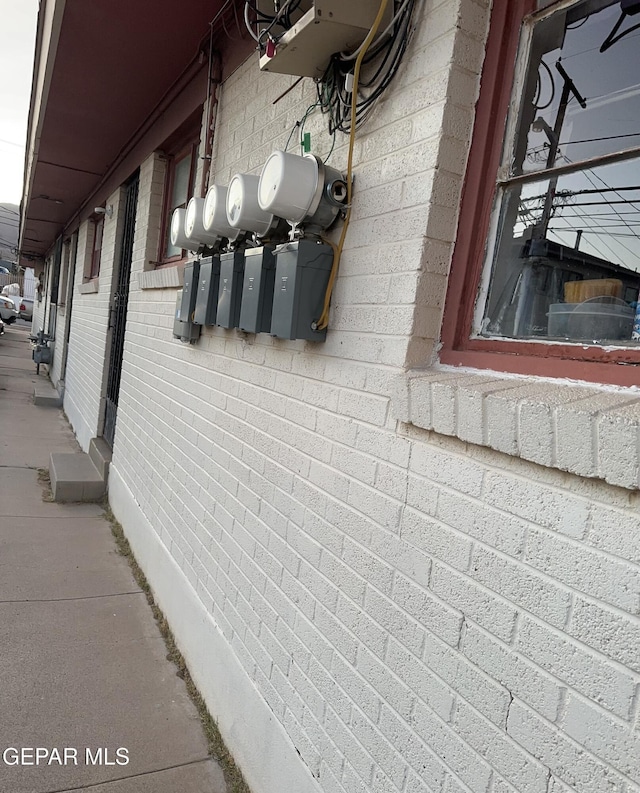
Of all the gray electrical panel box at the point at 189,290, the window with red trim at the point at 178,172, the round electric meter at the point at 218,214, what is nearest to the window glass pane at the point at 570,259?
the round electric meter at the point at 218,214

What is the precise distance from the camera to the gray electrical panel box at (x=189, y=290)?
10.8 ft

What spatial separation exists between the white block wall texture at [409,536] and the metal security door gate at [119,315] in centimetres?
349

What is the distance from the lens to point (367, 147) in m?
2.12

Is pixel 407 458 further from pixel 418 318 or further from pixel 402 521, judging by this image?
pixel 418 318

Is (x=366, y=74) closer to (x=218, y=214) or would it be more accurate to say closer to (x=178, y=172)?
(x=218, y=214)

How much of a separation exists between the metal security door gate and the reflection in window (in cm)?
523

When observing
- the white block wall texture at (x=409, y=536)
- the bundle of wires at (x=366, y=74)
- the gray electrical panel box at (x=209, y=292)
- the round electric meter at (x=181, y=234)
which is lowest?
the white block wall texture at (x=409, y=536)

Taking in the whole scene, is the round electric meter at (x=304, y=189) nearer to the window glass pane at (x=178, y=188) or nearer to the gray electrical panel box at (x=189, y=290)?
the gray electrical panel box at (x=189, y=290)

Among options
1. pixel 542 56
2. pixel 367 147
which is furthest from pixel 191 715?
pixel 542 56

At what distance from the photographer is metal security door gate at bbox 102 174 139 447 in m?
6.32

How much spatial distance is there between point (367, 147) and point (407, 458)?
1.16 meters

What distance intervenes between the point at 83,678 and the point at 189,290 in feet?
6.97

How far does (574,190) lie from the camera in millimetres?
1528

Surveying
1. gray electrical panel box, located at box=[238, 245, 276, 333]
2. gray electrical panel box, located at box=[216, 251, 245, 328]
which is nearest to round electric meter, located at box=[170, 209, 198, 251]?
gray electrical panel box, located at box=[216, 251, 245, 328]
